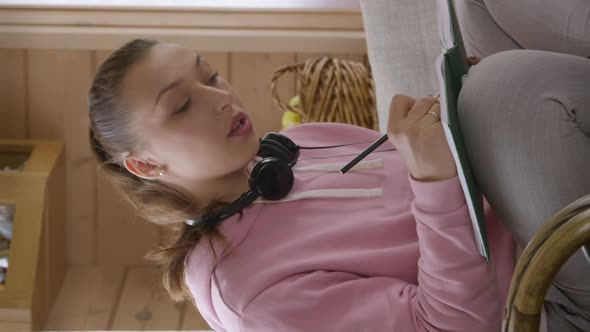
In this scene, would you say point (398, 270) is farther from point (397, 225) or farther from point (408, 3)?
point (408, 3)

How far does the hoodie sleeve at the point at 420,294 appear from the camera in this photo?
3.34ft

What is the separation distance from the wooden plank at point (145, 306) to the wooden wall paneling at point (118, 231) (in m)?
0.06

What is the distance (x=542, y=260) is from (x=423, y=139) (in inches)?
10.9

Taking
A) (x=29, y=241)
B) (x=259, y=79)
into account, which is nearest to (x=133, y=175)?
(x=29, y=241)

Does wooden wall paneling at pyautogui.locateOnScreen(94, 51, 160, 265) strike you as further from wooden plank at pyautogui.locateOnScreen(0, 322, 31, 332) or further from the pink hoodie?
the pink hoodie

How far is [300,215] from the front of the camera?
1.23 m

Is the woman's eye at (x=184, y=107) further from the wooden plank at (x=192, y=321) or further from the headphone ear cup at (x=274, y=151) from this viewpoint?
the wooden plank at (x=192, y=321)

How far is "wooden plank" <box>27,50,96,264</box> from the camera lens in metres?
2.42

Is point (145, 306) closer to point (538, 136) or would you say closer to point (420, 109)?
point (420, 109)

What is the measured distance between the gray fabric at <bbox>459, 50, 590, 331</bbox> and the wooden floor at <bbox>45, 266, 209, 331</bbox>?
5.22ft

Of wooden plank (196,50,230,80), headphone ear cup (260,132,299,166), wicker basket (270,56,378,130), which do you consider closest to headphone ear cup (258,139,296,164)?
headphone ear cup (260,132,299,166)

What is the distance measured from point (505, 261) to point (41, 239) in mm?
1494

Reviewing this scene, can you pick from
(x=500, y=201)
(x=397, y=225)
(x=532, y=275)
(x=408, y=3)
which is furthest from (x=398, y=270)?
(x=408, y=3)

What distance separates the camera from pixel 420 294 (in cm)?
108
